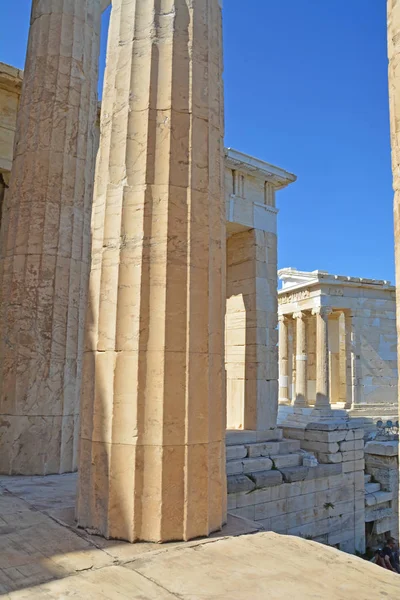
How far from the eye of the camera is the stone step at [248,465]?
11.0 meters

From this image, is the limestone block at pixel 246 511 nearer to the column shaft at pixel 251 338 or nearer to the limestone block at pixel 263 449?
the limestone block at pixel 263 449

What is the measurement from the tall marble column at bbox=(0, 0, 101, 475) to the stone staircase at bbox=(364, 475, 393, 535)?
910cm

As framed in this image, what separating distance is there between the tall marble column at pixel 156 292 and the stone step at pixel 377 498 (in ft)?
33.0

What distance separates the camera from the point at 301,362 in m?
26.7

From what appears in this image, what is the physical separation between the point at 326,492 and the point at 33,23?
12.1 m

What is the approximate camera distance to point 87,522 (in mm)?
5160

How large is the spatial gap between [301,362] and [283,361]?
2.60 m

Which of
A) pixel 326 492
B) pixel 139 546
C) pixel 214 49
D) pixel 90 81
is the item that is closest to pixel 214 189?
pixel 214 49

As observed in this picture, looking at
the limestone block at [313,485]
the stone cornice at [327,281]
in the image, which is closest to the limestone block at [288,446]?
the limestone block at [313,485]

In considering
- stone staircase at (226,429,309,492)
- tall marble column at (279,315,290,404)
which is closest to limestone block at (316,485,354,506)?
stone staircase at (226,429,309,492)

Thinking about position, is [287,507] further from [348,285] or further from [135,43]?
[348,285]

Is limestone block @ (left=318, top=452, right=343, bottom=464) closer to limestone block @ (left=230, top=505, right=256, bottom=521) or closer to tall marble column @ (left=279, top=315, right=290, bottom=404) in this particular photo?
limestone block @ (left=230, top=505, right=256, bottom=521)

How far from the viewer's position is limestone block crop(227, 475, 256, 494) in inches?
409

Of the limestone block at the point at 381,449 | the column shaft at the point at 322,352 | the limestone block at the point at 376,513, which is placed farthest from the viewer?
the column shaft at the point at 322,352
